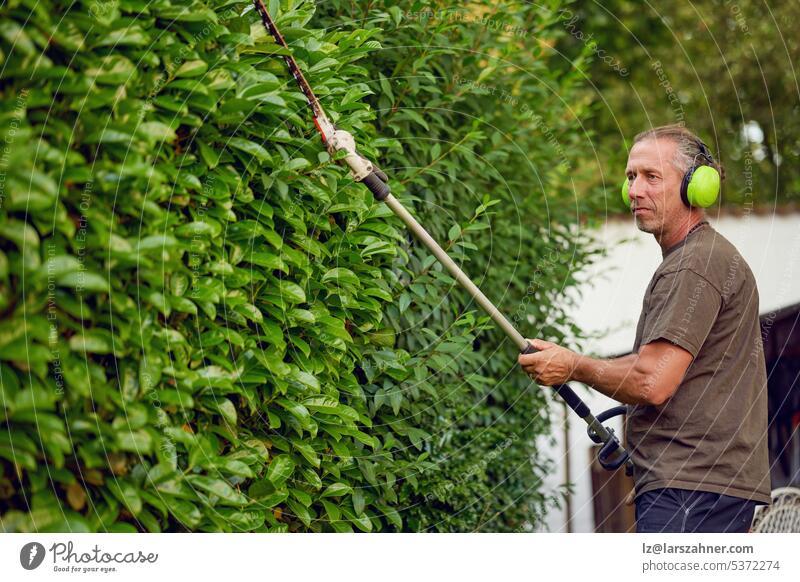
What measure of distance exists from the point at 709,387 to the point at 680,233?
1.94 ft

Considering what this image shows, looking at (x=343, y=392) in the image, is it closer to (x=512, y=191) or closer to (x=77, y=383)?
(x=77, y=383)

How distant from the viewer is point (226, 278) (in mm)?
2232

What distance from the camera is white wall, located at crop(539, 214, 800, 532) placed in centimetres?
847

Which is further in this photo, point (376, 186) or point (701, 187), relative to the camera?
point (701, 187)

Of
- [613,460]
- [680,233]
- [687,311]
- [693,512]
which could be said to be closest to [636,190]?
[680,233]

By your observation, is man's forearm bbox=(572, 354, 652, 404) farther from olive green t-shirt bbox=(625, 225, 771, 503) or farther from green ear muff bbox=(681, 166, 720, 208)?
green ear muff bbox=(681, 166, 720, 208)

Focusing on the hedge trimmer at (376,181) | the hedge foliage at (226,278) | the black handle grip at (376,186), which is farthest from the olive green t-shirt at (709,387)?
the black handle grip at (376,186)

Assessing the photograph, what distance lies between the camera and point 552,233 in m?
4.76

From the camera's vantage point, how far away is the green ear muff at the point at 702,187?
2994mm

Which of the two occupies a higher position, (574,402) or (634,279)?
(634,279)
